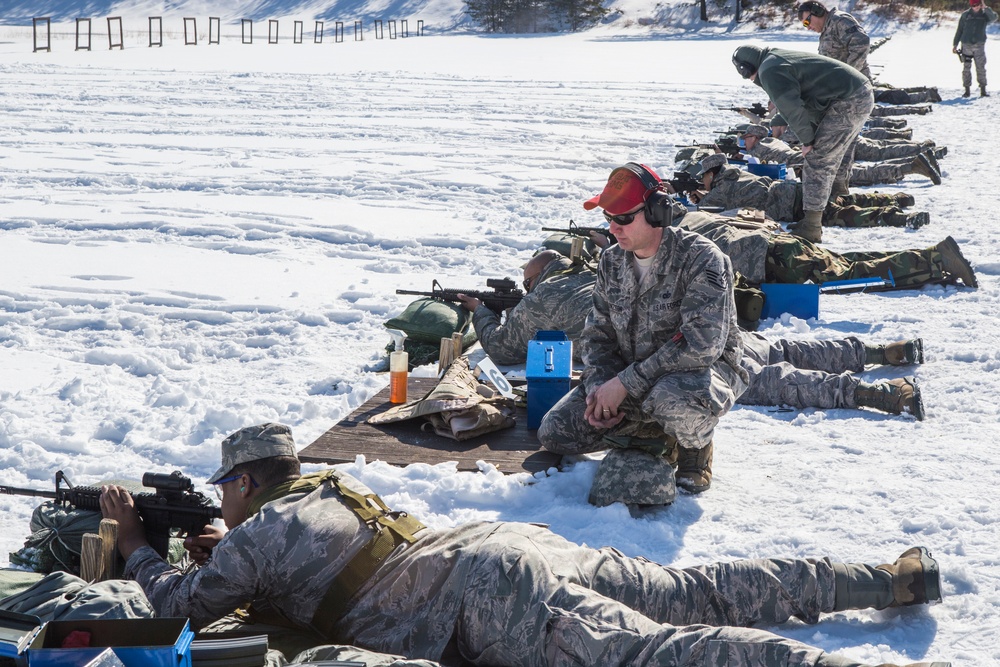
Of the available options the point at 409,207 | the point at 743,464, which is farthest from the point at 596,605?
the point at 409,207

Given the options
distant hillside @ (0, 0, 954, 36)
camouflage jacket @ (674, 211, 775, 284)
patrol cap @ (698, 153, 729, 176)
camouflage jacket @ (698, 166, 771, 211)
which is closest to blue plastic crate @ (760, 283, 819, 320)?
camouflage jacket @ (674, 211, 775, 284)

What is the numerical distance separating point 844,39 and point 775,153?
142cm

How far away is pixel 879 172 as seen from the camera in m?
12.4

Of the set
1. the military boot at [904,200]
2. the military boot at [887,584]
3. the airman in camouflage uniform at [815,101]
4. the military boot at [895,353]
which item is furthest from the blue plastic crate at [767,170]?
the military boot at [887,584]

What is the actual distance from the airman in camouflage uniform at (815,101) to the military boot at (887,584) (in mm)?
5880

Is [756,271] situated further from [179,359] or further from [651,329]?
[179,359]

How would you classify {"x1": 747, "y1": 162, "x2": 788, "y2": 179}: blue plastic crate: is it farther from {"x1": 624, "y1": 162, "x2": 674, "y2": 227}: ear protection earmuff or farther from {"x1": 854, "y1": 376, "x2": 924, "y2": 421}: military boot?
{"x1": 624, "y1": 162, "x2": 674, "y2": 227}: ear protection earmuff

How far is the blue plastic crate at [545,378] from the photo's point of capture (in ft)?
17.0

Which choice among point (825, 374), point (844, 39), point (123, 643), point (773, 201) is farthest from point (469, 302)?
point (844, 39)

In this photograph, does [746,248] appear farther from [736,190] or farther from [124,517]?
[124,517]

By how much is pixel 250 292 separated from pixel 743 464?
14.9 ft

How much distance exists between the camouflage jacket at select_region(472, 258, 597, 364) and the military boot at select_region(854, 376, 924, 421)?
1557 mm

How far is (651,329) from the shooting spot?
4453 millimetres

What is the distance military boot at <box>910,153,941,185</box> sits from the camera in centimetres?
1209
